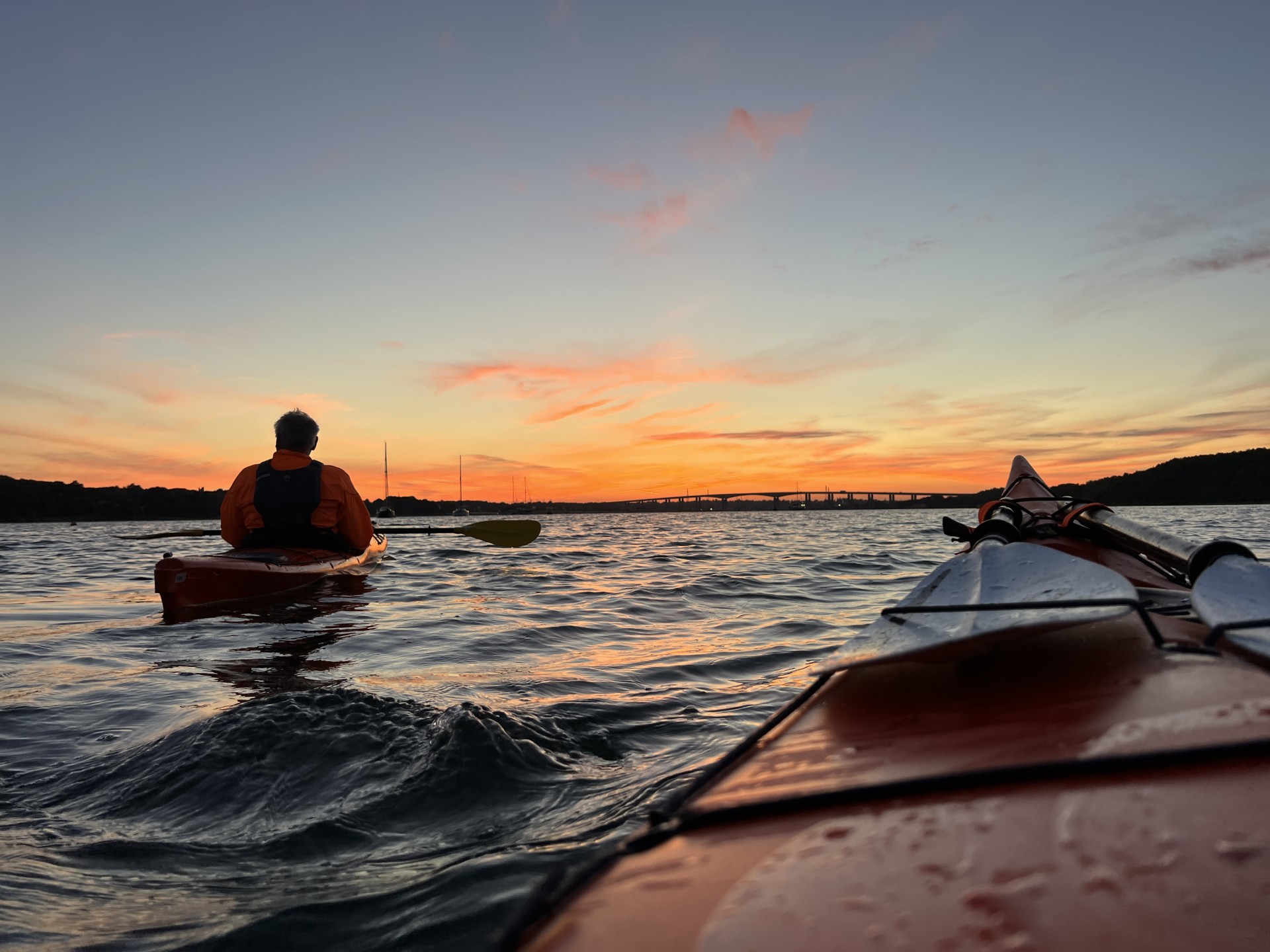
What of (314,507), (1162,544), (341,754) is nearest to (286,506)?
(314,507)

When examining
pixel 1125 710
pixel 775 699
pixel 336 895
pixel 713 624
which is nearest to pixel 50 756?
pixel 336 895

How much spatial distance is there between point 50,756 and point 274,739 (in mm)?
971

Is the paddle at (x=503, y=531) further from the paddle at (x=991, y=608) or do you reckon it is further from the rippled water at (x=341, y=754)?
the paddle at (x=991, y=608)

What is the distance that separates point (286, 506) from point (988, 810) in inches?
282

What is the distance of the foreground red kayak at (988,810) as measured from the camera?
0.73 meters

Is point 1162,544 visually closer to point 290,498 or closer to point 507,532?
point 290,498

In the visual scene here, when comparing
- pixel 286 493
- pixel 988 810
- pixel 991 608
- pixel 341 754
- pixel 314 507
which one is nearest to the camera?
pixel 988 810

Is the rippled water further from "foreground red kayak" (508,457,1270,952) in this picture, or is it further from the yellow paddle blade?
the yellow paddle blade

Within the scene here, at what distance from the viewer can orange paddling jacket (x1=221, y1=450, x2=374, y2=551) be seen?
266 inches

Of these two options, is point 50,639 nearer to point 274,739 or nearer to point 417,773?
point 274,739

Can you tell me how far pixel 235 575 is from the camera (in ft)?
20.3

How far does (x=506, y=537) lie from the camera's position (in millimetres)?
10367

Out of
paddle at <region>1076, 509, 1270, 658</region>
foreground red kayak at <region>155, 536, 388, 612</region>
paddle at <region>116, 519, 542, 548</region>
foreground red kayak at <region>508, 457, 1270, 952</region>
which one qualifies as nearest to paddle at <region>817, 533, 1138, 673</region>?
foreground red kayak at <region>508, 457, 1270, 952</region>

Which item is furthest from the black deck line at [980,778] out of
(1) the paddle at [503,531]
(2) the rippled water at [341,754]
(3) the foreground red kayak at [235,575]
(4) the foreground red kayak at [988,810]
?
(1) the paddle at [503,531]
